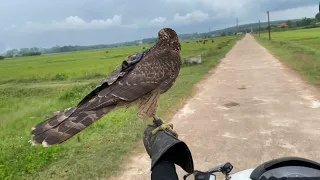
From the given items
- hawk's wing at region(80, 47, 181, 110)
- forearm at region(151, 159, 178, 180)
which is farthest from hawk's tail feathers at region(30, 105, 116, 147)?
forearm at region(151, 159, 178, 180)

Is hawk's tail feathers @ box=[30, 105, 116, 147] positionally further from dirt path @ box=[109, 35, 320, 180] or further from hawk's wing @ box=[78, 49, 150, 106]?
dirt path @ box=[109, 35, 320, 180]

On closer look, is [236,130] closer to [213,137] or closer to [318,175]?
[213,137]

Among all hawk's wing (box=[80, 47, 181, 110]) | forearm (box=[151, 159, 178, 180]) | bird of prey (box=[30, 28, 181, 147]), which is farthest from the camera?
hawk's wing (box=[80, 47, 181, 110])

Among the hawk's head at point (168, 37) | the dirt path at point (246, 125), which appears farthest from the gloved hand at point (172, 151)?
the dirt path at point (246, 125)

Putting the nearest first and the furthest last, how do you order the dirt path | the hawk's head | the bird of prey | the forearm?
the forearm, the bird of prey, the hawk's head, the dirt path

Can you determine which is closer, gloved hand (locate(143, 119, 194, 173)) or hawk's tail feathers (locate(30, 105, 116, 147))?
gloved hand (locate(143, 119, 194, 173))

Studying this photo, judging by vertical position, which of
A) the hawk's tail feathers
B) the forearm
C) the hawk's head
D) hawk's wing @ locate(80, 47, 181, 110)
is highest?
the hawk's head

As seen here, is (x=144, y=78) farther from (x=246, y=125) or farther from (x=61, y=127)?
(x=246, y=125)

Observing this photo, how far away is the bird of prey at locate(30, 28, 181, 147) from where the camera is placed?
2.31 metres

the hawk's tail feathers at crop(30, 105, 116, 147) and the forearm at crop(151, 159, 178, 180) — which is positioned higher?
the hawk's tail feathers at crop(30, 105, 116, 147)

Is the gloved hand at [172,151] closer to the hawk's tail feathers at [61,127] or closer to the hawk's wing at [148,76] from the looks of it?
the hawk's tail feathers at [61,127]

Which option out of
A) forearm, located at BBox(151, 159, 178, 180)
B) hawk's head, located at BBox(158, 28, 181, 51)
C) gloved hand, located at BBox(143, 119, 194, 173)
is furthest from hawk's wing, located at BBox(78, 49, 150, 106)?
forearm, located at BBox(151, 159, 178, 180)

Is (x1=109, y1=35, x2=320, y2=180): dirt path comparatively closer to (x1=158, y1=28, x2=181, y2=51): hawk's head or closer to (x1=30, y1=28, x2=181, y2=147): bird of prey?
(x1=30, y1=28, x2=181, y2=147): bird of prey

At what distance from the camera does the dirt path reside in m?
5.33
